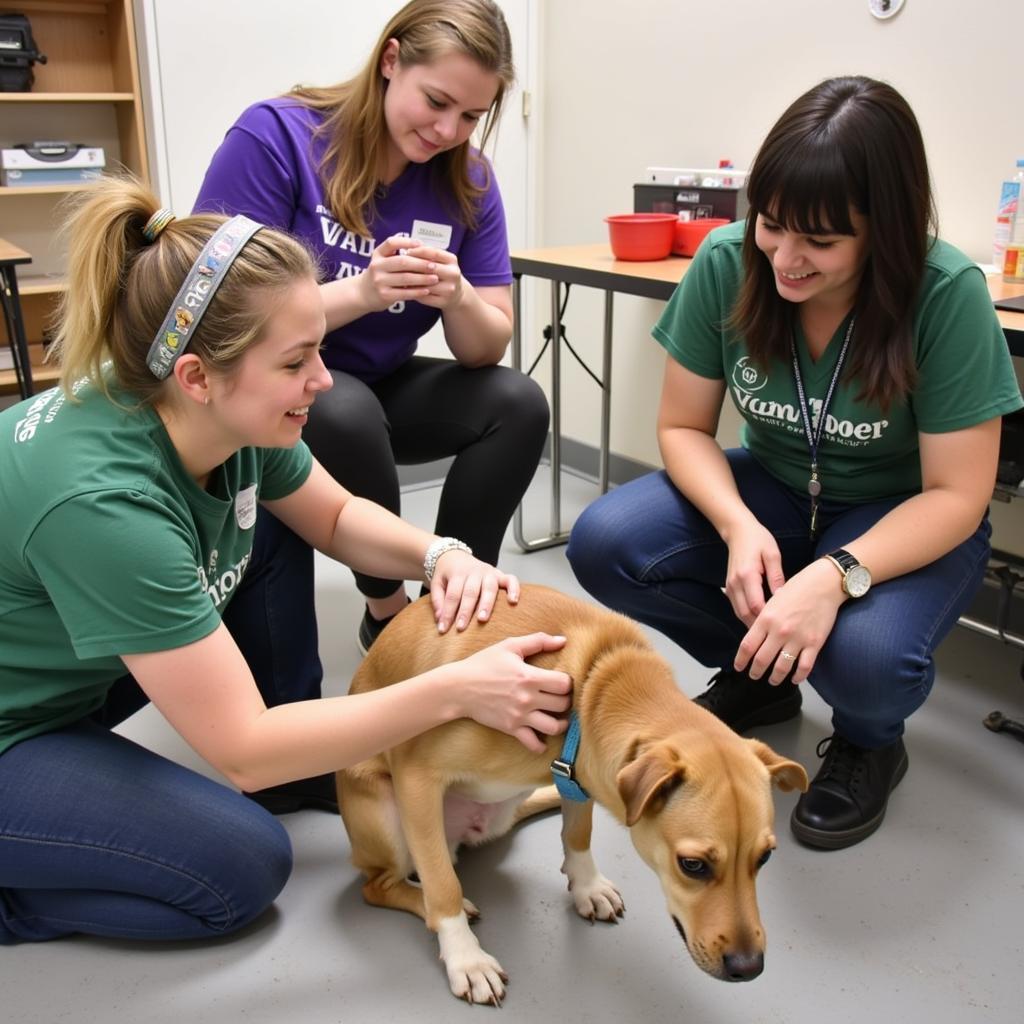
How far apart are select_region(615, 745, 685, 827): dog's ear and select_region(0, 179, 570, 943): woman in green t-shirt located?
0.55 ft

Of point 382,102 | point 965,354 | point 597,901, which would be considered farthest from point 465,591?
point 382,102

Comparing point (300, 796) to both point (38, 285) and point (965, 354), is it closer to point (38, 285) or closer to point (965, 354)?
point (965, 354)

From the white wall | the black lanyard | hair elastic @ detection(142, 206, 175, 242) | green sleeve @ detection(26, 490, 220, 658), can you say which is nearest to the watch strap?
the black lanyard

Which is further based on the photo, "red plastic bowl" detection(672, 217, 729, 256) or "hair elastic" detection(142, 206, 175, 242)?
"red plastic bowl" detection(672, 217, 729, 256)

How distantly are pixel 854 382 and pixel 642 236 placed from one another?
3.34ft

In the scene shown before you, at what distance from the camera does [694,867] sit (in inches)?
45.9

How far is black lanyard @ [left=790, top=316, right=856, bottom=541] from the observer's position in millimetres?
1683

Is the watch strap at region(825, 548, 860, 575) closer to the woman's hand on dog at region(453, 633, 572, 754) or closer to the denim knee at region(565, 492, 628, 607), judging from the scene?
the denim knee at region(565, 492, 628, 607)

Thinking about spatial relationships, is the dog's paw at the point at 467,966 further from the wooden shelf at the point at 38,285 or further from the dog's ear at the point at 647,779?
the wooden shelf at the point at 38,285

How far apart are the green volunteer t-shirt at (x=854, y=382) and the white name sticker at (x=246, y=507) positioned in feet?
2.76

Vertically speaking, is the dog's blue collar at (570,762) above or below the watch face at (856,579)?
below

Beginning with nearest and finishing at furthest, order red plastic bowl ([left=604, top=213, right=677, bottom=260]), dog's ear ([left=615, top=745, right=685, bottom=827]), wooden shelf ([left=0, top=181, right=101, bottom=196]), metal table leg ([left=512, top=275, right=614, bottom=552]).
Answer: dog's ear ([left=615, top=745, right=685, bottom=827])
red plastic bowl ([left=604, top=213, right=677, bottom=260])
metal table leg ([left=512, top=275, right=614, bottom=552])
wooden shelf ([left=0, top=181, right=101, bottom=196])

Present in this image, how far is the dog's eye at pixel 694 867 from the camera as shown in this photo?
1.16 meters

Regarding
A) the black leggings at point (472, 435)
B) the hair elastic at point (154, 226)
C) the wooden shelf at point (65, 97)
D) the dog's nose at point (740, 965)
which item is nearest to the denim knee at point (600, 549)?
the black leggings at point (472, 435)
